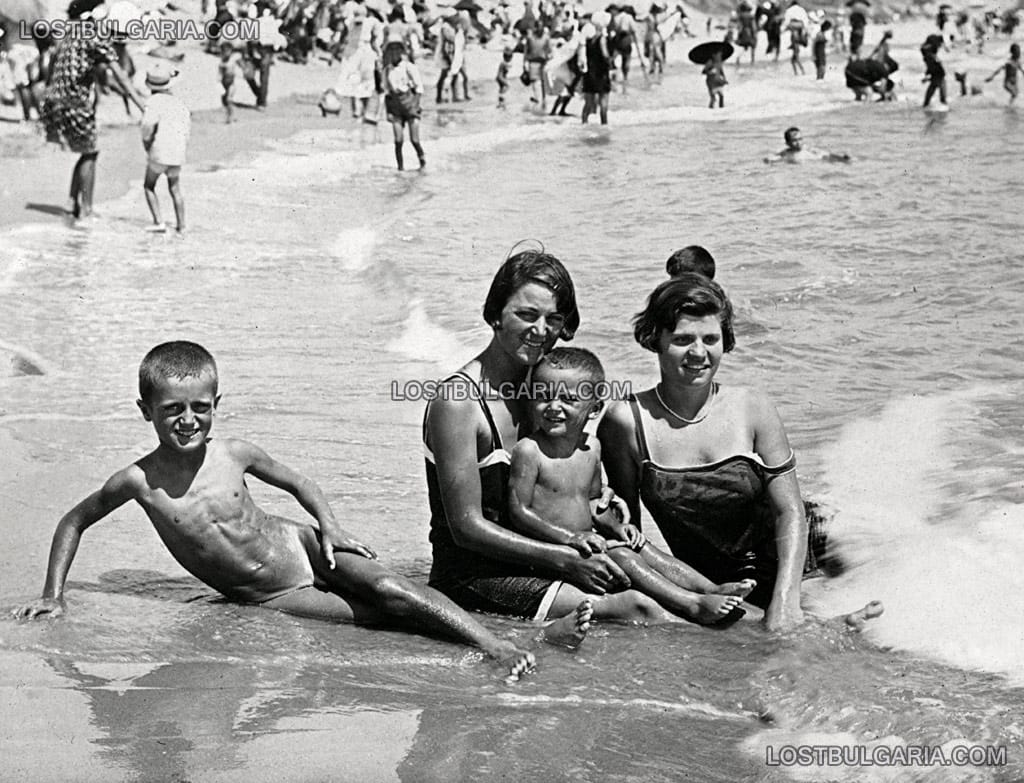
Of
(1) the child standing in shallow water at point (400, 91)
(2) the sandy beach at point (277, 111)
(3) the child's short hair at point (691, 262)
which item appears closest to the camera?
(3) the child's short hair at point (691, 262)

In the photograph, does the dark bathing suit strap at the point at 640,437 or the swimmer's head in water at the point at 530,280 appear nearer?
the swimmer's head in water at the point at 530,280

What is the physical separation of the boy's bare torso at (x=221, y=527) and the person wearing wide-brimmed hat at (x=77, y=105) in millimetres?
8953

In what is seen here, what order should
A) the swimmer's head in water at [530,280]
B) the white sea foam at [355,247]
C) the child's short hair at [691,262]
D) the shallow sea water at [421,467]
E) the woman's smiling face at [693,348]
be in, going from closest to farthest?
the shallow sea water at [421,467] < the swimmer's head in water at [530,280] < the woman's smiling face at [693,348] < the child's short hair at [691,262] < the white sea foam at [355,247]

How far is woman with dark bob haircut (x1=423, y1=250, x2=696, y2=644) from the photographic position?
13.9 feet

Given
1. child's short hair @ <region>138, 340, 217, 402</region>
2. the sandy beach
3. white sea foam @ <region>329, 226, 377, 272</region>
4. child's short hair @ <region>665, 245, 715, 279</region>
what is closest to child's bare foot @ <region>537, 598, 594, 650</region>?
child's short hair @ <region>138, 340, 217, 402</region>

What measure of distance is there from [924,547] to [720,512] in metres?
1.31

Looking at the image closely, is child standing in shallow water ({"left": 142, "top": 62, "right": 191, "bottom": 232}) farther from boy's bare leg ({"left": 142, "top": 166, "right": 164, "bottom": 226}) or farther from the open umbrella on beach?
the open umbrella on beach

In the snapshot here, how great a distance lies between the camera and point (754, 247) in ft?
44.1

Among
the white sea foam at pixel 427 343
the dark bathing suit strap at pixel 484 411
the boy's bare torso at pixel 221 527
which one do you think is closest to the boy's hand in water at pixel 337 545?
the boy's bare torso at pixel 221 527

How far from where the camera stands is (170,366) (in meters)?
4.21

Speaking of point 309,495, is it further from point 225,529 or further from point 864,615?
point 864,615

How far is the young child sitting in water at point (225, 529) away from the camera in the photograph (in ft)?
13.9

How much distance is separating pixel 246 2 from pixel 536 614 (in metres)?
27.1

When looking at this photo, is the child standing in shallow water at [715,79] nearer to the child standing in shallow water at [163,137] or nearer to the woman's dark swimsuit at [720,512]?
the child standing in shallow water at [163,137]
